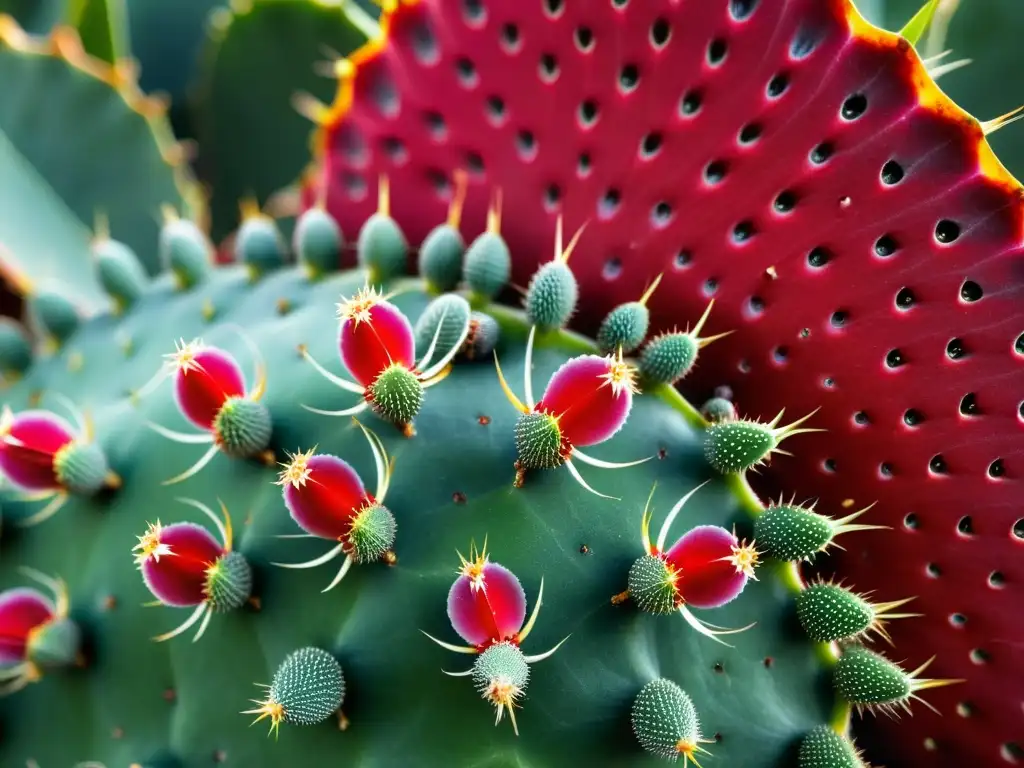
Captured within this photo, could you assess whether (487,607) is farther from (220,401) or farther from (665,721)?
(220,401)

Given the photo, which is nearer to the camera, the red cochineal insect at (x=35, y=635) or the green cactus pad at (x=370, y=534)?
the green cactus pad at (x=370, y=534)

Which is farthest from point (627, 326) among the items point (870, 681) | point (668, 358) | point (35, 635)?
point (35, 635)

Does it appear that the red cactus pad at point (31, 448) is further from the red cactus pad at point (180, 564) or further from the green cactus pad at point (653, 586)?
the green cactus pad at point (653, 586)

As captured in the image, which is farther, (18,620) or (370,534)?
(18,620)

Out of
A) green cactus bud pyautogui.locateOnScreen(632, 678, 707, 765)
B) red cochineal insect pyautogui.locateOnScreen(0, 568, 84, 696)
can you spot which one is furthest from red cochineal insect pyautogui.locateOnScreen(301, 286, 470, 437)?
red cochineal insect pyautogui.locateOnScreen(0, 568, 84, 696)

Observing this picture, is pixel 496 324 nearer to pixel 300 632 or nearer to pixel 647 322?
pixel 647 322

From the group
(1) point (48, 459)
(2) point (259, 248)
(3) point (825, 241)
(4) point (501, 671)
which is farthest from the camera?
(2) point (259, 248)

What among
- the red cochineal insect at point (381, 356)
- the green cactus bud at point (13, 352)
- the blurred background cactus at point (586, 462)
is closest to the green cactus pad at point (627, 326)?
the blurred background cactus at point (586, 462)

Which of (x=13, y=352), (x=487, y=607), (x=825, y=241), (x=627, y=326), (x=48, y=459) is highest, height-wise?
(x=825, y=241)
